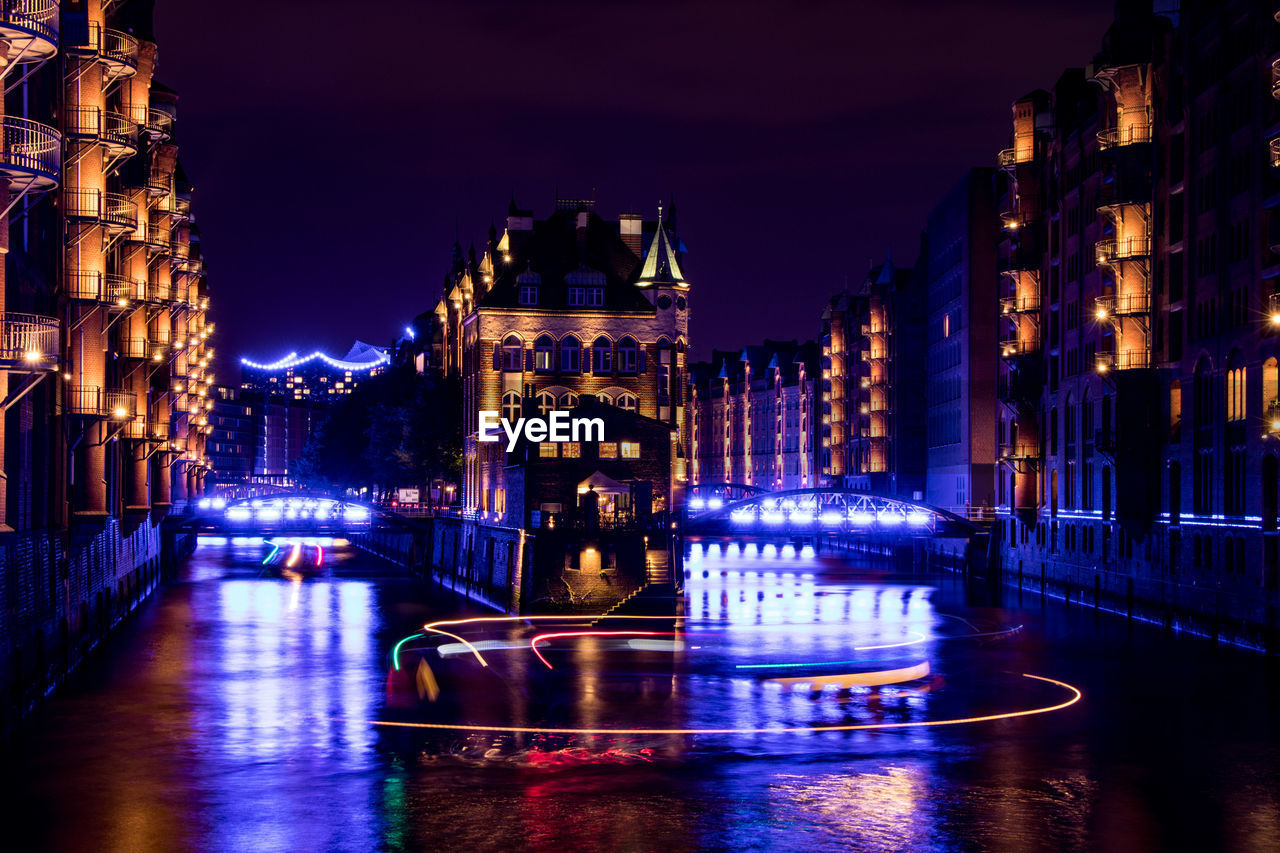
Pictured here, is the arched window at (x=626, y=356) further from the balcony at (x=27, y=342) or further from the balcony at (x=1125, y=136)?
the balcony at (x=27, y=342)

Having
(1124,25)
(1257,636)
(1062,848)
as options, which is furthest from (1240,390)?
(1062,848)

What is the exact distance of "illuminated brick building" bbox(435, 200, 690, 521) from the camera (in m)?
115

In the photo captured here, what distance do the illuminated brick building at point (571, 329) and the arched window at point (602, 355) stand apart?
0.07 metres

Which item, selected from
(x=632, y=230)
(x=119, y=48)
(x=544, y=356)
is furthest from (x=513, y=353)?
(x=119, y=48)

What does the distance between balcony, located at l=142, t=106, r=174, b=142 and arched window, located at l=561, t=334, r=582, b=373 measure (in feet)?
113

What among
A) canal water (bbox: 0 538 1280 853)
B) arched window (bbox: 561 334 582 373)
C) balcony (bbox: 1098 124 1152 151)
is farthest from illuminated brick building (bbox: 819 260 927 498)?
canal water (bbox: 0 538 1280 853)

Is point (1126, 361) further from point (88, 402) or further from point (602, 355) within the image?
point (88, 402)

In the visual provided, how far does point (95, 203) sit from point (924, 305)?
11220 centimetres

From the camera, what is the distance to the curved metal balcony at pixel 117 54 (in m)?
59.9

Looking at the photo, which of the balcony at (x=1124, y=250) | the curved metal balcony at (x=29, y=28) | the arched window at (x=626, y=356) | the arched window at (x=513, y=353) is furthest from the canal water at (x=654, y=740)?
the arched window at (x=626, y=356)

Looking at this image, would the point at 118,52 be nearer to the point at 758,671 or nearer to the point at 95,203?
the point at 95,203

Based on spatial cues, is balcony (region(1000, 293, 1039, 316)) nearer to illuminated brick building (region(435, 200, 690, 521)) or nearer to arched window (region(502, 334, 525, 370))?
illuminated brick building (region(435, 200, 690, 521))

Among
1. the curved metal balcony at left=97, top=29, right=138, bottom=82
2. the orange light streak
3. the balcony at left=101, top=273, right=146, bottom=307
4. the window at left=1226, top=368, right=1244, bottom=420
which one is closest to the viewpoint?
the orange light streak

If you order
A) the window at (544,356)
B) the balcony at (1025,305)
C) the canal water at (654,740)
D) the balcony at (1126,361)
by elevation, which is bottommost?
the canal water at (654,740)
